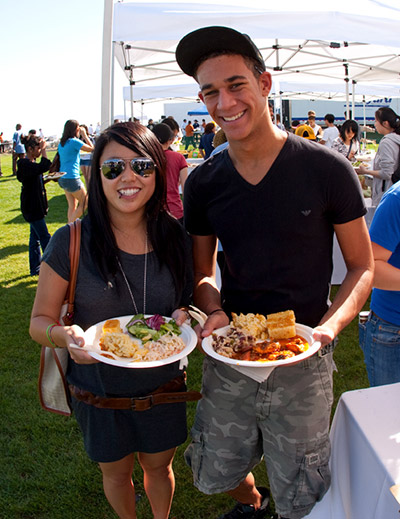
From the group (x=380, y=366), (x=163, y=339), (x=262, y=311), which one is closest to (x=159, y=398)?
(x=163, y=339)

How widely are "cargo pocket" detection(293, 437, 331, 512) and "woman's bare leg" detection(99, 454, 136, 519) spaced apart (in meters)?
0.81

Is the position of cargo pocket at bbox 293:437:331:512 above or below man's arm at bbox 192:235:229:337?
below

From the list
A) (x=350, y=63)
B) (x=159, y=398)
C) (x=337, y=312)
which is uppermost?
(x=350, y=63)

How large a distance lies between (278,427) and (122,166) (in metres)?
1.28

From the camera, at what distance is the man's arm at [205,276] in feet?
6.89

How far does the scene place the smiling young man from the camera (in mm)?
1787

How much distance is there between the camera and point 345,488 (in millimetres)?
1841

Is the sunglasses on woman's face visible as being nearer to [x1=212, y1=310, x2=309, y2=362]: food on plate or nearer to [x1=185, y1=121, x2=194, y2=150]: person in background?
[x1=212, y1=310, x2=309, y2=362]: food on plate

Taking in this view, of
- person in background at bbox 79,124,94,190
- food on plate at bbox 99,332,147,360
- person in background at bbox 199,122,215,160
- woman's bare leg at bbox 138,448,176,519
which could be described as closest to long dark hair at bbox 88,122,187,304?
person in background at bbox 79,124,94,190

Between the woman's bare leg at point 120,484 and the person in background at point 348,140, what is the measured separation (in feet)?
25.5

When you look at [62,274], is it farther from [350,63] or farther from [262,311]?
[350,63]

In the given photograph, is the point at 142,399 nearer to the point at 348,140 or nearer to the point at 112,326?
the point at 112,326

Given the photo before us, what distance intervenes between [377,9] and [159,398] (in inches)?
218

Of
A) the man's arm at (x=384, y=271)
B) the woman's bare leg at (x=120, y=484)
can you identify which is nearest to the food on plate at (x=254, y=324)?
Answer: the man's arm at (x=384, y=271)
